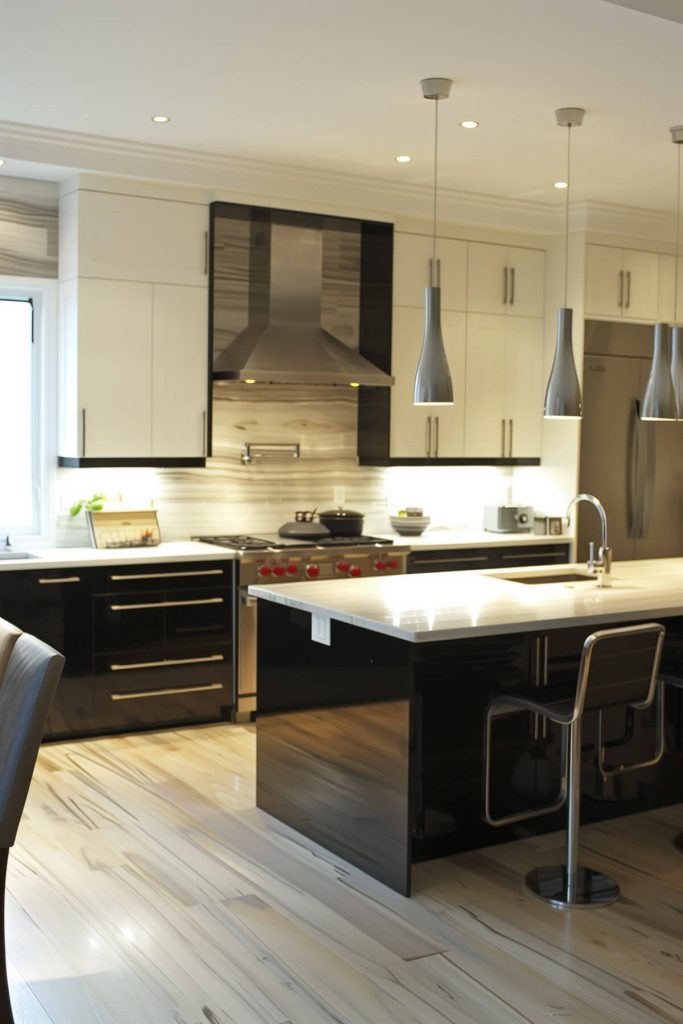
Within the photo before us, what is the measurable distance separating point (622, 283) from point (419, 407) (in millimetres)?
1517

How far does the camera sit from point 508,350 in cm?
668

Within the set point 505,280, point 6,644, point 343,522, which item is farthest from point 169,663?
point 505,280

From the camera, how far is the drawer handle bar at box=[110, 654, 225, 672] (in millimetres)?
5230

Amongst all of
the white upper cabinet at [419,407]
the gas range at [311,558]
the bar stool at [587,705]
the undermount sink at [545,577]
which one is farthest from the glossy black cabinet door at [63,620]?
the bar stool at [587,705]

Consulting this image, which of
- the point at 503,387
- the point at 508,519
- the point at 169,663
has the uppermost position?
the point at 503,387

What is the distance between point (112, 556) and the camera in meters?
5.20

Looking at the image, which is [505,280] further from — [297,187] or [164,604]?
[164,604]

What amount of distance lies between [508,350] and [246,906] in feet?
13.6

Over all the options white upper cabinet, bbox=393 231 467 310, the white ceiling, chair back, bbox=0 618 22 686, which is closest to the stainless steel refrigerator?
white upper cabinet, bbox=393 231 467 310

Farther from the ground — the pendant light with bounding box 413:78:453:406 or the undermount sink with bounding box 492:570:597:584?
the pendant light with bounding box 413:78:453:406

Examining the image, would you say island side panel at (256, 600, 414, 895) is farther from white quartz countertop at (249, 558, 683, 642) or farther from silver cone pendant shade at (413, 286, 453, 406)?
silver cone pendant shade at (413, 286, 453, 406)

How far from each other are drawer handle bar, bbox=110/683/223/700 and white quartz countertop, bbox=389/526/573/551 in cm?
128

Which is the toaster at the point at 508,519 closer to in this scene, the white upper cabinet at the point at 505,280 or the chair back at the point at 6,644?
the white upper cabinet at the point at 505,280

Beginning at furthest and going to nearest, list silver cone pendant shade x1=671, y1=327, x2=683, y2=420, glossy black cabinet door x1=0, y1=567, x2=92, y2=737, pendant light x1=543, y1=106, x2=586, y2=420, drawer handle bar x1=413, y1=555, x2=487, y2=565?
drawer handle bar x1=413, y1=555, x2=487, y2=565, glossy black cabinet door x1=0, y1=567, x2=92, y2=737, silver cone pendant shade x1=671, y1=327, x2=683, y2=420, pendant light x1=543, y1=106, x2=586, y2=420
